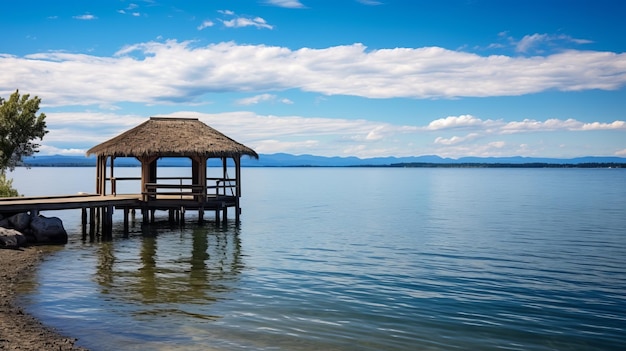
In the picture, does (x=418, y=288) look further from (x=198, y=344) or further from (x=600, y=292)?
(x=198, y=344)

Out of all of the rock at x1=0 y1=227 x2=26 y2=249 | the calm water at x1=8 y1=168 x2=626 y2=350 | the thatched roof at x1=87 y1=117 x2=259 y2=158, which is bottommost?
the calm water at x1=8 y1=168 x2=626 y2=350

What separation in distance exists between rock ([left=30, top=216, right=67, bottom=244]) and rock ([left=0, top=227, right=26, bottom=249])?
131cm

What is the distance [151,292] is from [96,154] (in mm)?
16678

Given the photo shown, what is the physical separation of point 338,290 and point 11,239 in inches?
503

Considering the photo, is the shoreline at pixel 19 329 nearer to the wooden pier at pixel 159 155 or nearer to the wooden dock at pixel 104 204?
the wooden dock at pixel 104 204

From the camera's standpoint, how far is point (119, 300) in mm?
14203

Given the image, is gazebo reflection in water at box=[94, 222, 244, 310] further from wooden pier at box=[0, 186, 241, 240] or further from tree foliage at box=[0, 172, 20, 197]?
tree foliage at box=[0, 172, 20, 197]

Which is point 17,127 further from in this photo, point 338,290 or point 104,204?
point 338,290

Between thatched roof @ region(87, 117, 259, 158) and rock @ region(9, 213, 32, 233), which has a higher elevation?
thatched roof @ region(87, 117, 259, 158)

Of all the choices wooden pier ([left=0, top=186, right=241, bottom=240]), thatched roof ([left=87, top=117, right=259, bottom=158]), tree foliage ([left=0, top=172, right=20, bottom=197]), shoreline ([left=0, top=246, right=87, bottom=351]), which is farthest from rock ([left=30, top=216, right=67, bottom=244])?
tree foliage ([left=0, top=172, right=20, bottom=197])

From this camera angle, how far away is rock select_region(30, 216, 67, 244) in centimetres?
2320

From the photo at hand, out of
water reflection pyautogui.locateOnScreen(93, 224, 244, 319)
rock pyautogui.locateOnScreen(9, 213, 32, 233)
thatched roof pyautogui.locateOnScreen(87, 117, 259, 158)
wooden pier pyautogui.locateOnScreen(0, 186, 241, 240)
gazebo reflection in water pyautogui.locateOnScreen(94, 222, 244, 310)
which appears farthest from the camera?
thatched roof pyautogui.locateOnScreen(87, 117, 259, 158)

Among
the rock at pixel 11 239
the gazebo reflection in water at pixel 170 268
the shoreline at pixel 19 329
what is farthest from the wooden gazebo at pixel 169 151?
the shoreline at pixel 19 329

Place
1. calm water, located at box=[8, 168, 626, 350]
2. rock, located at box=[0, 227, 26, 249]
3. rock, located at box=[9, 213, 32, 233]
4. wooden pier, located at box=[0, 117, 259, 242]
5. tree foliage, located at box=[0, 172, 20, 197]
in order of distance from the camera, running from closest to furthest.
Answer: calm water, located at box=[8, 168, 626, 350]
rock, located at box=[0, 227, 26, 249]
rock, located at box=[9, 213, 32, 233]
wooden pier, located at box=[0, 117, 259, 242]
tree foliage, located at box=[0, 172, 20, 197]
